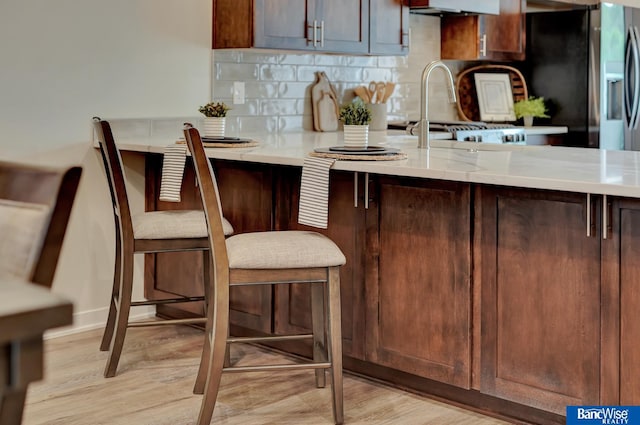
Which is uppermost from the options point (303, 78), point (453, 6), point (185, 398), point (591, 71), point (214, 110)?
point (453, 6)

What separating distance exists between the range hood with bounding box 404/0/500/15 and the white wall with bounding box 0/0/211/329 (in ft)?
4.19

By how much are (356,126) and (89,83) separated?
4.58 ft

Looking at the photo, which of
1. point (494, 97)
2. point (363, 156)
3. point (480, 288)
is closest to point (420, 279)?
point (480, 288)

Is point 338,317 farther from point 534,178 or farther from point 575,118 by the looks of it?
point 575,118

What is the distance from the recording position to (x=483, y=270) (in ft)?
9.29

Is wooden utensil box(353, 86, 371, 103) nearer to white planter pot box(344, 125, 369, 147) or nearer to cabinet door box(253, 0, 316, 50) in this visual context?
cabinet door box(253, 0, 316, 50)

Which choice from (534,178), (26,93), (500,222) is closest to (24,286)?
(534,178)

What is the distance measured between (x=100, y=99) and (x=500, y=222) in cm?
208

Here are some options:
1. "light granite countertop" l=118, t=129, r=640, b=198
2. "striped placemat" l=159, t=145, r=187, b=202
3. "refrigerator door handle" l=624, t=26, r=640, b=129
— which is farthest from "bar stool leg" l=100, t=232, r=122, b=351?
"refrigerator door handle" l=624, t=26, r=640, b=129

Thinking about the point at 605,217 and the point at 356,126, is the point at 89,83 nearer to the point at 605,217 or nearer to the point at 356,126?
the point at 356,126

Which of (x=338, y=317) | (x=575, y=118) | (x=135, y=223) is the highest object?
(x=575, y=118)

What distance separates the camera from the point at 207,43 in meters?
4.38

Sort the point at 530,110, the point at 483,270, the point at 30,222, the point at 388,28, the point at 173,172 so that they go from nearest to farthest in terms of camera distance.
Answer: the point at 30,222 → the point at 483,270 → the point at 173,172 → the point at 388,28 → the point at 530,110

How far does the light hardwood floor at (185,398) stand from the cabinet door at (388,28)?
6.50 ft
